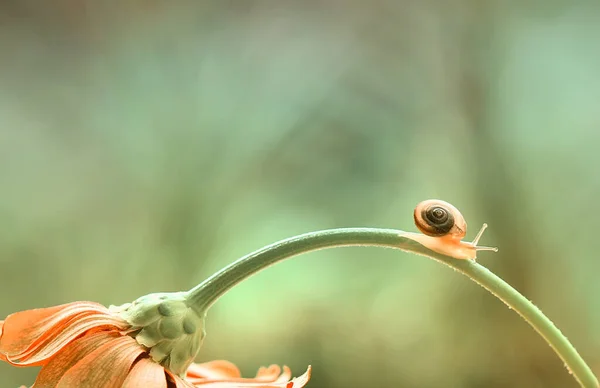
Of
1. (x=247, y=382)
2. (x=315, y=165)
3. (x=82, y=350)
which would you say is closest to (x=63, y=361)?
(x=82, y=350)

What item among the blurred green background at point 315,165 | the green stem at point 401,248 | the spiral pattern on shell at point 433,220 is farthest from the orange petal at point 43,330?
the blurred green background at point 315,165

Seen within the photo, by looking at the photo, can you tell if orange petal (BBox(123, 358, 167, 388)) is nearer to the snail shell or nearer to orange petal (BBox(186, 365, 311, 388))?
orange petal (BBox(186, 365, 311, 388))

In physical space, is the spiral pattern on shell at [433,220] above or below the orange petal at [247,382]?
above

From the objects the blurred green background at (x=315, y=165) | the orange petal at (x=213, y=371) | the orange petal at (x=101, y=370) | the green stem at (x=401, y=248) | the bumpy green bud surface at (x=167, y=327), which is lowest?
the orange petal at (x=101, y=370)

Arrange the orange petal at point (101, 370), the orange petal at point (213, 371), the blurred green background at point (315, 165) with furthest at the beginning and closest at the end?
the blurred green background at point (315, 165) < the orange petal at point (213, 371) < the orange petal at point (101, 370)

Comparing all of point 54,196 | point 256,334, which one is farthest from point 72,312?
point 54,196

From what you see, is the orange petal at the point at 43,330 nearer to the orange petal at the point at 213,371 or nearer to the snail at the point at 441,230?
the orange petal at the point at 213,371
